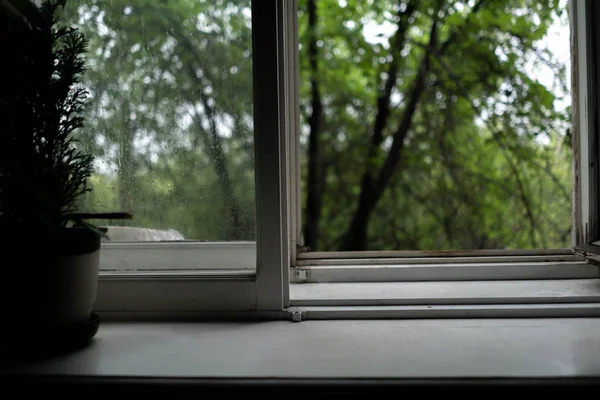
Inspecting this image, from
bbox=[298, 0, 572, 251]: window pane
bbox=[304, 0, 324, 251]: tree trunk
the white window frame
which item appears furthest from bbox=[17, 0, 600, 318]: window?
bbox=[304, 0, 324, 251]: tree trunk

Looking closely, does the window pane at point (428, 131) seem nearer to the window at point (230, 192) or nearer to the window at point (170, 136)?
the window at point (230, 192)

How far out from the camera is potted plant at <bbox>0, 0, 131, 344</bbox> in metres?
0.72

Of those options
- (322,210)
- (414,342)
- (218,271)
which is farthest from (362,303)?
(322,210)

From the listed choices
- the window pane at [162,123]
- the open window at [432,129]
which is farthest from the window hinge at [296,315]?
the open window at [432,129]

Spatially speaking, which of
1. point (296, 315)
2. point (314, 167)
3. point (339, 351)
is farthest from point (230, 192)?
point (314, 167)

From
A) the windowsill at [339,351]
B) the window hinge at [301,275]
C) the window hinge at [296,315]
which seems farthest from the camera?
the window hinge at [301,275]

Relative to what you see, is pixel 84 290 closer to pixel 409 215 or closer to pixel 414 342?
pixel 414 342

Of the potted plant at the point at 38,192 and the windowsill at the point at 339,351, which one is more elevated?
the potted plant at the point at 38,192

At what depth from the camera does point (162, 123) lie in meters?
0.98

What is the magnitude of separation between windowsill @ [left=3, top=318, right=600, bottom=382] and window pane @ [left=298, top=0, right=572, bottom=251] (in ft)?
4.31

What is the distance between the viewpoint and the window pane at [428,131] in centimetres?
229

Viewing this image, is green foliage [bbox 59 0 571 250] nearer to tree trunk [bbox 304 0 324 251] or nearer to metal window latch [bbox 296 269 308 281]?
tree trunk [bbox 304 0 324 251]

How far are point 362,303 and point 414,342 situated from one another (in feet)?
0.65

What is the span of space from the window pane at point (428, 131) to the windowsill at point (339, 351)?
1.31 metres
